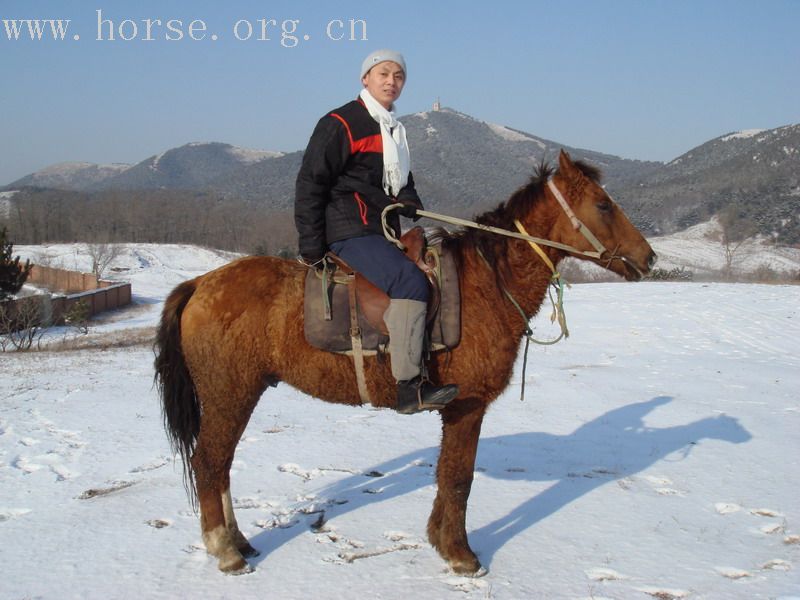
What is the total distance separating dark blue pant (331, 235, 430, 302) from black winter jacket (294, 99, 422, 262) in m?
0.10

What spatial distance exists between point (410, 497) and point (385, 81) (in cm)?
343

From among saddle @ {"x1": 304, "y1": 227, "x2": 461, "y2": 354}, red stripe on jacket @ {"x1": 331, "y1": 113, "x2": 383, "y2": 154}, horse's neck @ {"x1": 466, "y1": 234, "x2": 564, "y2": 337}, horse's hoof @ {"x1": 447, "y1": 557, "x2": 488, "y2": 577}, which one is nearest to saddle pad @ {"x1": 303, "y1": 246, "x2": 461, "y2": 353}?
saddle @ {"x1": 304, "y1": 227, "x2": 461, "y2": 354}

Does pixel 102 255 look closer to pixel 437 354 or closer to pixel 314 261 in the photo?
pixel 314 261

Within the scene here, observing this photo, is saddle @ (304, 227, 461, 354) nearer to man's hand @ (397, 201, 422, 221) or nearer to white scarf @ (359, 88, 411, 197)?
man's hand @ (397, 201, 422, 221)

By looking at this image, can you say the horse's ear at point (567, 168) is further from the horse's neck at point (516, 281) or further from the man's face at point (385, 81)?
the man's face at point (385, 81)

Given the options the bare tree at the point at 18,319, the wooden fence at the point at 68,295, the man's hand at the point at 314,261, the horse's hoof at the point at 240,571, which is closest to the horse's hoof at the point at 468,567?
the horse's hoof at the point at 240,571

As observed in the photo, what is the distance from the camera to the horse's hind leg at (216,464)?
3998 millimetres

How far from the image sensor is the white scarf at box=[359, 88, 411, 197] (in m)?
3.81

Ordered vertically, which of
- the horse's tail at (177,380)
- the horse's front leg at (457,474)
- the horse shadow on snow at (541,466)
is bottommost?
the horse shadow on snow at (541,466)

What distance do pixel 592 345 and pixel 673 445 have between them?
8444mm

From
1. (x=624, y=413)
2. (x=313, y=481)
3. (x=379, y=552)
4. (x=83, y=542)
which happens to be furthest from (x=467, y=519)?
(x=624, y=413)

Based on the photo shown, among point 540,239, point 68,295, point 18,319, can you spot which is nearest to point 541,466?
point 540,239

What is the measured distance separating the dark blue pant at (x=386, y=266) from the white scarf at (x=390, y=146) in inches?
15.0

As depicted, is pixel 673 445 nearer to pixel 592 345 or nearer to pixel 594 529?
pixel 594 529
